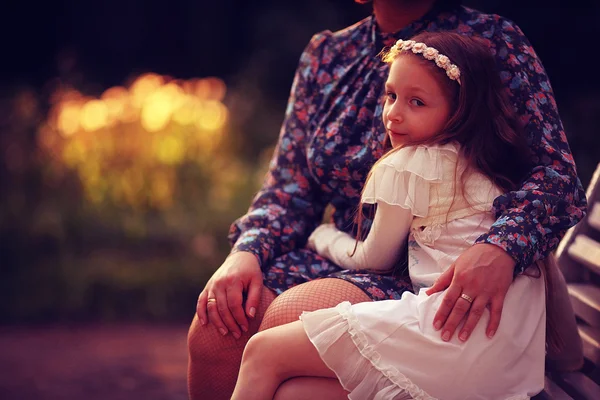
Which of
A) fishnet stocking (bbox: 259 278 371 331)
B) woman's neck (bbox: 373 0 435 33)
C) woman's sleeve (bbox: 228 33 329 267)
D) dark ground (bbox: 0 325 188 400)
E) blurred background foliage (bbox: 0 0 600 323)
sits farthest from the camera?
blurred background foliage (bbox: 0 0 600 323)

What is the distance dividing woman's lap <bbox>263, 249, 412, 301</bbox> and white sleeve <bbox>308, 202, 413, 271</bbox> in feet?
0.11

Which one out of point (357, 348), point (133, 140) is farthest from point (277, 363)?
point (133, 140)

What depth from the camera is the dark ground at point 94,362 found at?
139 inches

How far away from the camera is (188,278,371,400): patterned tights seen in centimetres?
189

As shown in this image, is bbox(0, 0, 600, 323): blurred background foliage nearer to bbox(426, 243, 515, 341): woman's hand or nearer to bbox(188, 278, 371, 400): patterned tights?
bbox(188, 278, 371, 400): patterned tights

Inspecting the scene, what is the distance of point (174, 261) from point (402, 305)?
10.3ft

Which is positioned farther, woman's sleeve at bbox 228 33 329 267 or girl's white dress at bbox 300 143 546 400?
woman's sleeve at bbox 228 33 329 267

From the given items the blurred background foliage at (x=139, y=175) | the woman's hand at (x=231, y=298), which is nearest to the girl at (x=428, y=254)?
the woman's hand at (x=231, y=298)

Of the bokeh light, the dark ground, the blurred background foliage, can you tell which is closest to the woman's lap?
the dark ground

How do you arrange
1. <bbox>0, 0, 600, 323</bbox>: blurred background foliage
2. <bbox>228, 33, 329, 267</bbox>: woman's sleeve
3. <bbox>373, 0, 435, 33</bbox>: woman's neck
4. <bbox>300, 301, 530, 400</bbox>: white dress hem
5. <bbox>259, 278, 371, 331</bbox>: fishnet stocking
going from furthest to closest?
1. <bbox>0, 0, 600, 323</bbox>: blurred background foliage
2. <bbox>228, 33, 329, 267</bbox>: woman's sleeve
3. <bbox>373, 0, 435, 33</bbox>: woman's neck
4. <bbox>259, 278, 371, 331</bbox>: fishnet stocking
5. <bbox>300, 301, 530, 400</bbox>: white dress hem

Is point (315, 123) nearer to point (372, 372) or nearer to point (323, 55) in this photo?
point (323, 55)

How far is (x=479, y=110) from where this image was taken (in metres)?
1.92

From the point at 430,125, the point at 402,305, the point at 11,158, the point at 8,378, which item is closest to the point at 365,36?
the point at 430,125

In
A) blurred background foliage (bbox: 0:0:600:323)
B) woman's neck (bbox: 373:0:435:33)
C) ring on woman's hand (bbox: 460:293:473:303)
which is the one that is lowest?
blurred background foliage (bbox: 0:0:600:323)
